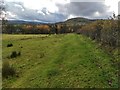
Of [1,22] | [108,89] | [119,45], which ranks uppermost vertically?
[1,22]

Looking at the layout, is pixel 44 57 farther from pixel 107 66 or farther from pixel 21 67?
pixel 107 66

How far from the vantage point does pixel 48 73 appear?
925 inches

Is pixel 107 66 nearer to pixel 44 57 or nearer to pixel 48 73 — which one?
pixel 48 73

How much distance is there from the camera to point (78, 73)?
2333cm

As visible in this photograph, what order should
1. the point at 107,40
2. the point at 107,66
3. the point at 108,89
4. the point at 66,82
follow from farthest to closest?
the point at 107,40, the point at 107,66, the point at 66,82, the point at 108,89

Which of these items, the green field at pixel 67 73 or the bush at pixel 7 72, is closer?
the green field at pixel 67 73

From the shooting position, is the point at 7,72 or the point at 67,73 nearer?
the point at 67,73

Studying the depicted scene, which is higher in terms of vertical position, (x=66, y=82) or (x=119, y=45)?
(x=119, y=45)

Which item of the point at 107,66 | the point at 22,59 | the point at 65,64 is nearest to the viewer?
the point at 107,66

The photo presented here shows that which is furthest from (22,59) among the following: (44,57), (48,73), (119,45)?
(119,45)

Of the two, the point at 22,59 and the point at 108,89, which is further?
the point at 22,59

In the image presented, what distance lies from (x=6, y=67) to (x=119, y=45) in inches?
576

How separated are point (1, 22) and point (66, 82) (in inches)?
1589

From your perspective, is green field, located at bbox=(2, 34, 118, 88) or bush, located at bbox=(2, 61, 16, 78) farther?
bush, located at bbox=(2, 61, 16, 78)
